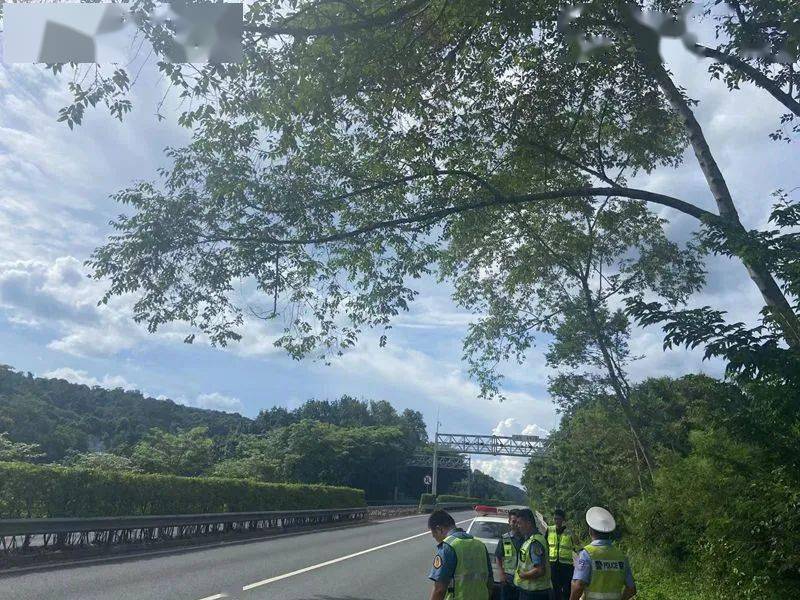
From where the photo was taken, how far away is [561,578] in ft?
33.7

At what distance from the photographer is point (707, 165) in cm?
1038

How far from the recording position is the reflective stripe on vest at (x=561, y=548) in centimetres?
1027

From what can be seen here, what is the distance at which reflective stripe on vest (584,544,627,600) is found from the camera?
6.21m

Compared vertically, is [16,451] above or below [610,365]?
below

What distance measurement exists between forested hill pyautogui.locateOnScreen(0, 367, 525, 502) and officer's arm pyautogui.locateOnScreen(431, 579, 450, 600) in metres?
23.4

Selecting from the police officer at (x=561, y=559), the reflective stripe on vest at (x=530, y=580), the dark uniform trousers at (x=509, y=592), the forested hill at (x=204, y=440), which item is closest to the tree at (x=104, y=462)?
the forested hill at (x=204, y=440)

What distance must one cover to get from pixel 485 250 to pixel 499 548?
12.0 metres

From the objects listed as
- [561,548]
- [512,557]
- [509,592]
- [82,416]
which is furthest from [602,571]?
[82,416]

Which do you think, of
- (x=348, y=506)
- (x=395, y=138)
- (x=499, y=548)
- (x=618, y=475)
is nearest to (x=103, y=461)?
(x=348, y=506)

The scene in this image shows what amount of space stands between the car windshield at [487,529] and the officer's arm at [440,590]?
867 centimetres

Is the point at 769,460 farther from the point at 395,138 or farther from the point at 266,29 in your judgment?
the point at 266,29

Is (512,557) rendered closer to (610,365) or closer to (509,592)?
(509,592)

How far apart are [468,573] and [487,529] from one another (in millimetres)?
9028

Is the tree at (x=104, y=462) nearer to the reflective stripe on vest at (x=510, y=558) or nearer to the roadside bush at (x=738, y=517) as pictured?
the roadside bush at (x=738, y=517)
